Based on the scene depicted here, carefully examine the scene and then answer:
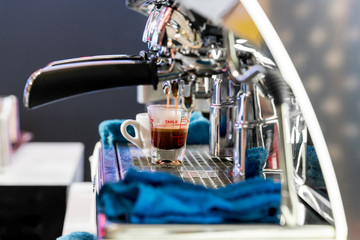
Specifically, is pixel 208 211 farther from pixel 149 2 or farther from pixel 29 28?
pixel 29 28

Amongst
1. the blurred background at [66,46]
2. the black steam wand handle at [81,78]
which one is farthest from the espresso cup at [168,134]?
the blurred background at [66,46]

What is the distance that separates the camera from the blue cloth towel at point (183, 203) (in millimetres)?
456

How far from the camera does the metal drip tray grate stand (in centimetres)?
61

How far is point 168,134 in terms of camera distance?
683 millimetres

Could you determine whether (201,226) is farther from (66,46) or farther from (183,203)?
(66,46)

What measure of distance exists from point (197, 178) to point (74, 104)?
76.4 inches

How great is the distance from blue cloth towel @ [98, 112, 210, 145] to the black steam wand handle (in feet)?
0.89

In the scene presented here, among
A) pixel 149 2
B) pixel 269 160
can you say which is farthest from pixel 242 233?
pixel 149 2

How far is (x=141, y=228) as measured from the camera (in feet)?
1.48

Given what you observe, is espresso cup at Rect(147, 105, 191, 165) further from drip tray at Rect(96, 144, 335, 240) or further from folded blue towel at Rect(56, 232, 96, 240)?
folded blue towel at Rect(56, 232, 96, 240)

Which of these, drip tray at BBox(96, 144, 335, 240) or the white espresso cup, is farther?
the white espresso cup

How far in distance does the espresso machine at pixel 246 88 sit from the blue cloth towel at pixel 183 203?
2 cm

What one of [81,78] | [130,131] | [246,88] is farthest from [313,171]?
[130,131]

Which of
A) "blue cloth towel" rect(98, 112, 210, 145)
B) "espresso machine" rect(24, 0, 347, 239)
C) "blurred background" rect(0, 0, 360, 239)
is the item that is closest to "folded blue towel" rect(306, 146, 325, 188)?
"espresso machine" rect(24, 0, 347, 239)
